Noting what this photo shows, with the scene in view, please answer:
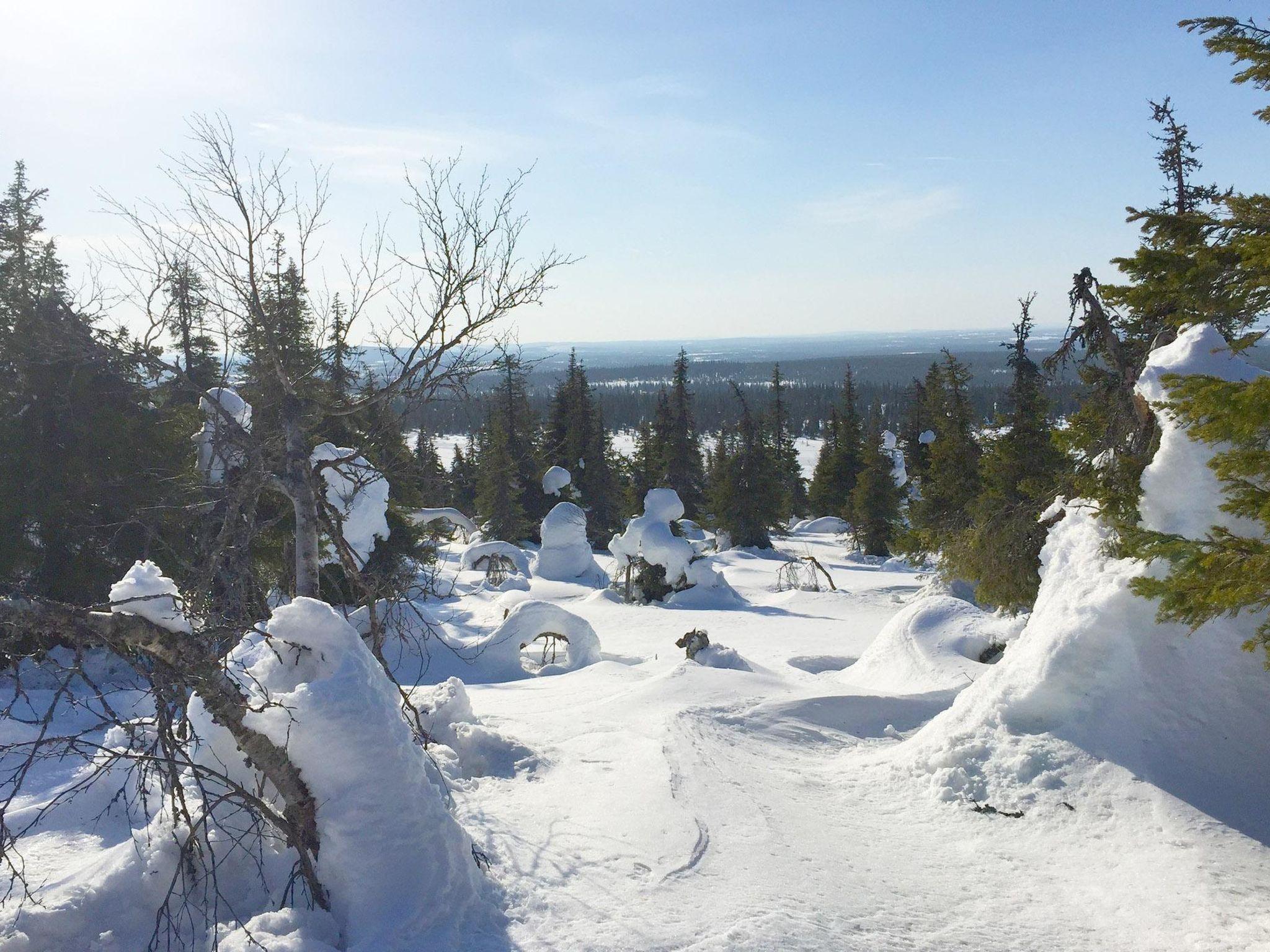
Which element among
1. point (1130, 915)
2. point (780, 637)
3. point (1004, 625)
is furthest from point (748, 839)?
point (780, 637)

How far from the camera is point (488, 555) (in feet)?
84.4

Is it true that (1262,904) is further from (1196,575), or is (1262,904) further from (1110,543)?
(1110,543)

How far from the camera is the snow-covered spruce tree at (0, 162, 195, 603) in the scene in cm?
1141

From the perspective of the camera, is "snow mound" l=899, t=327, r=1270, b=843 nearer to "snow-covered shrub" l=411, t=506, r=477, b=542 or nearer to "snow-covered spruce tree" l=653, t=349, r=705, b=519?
"snow-covered shrub" l=411, t=506, r=477, b=542

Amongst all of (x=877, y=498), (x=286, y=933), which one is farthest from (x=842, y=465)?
(x=286, y=933)

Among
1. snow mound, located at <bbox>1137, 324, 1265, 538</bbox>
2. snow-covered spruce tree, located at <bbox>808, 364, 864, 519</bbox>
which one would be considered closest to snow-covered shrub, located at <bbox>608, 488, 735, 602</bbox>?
snow-covered spruce tree, located at <bbox>808, 364, 864, 519</bbox>

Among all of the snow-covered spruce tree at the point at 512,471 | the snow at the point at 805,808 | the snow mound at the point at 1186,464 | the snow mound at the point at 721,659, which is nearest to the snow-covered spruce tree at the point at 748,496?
the snow-covered spruce tree at the point at 512,471

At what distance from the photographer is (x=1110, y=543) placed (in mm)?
6473

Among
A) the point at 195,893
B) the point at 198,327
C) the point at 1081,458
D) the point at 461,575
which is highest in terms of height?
the point at 198,327

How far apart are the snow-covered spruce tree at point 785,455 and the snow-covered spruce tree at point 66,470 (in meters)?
32.9

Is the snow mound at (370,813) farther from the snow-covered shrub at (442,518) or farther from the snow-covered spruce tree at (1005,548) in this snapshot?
the snow-covered shrub at (442,518)

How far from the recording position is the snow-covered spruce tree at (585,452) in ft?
119

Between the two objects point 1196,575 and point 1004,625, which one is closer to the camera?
point 1196,575

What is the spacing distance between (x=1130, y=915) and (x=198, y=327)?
9643 millimetres
